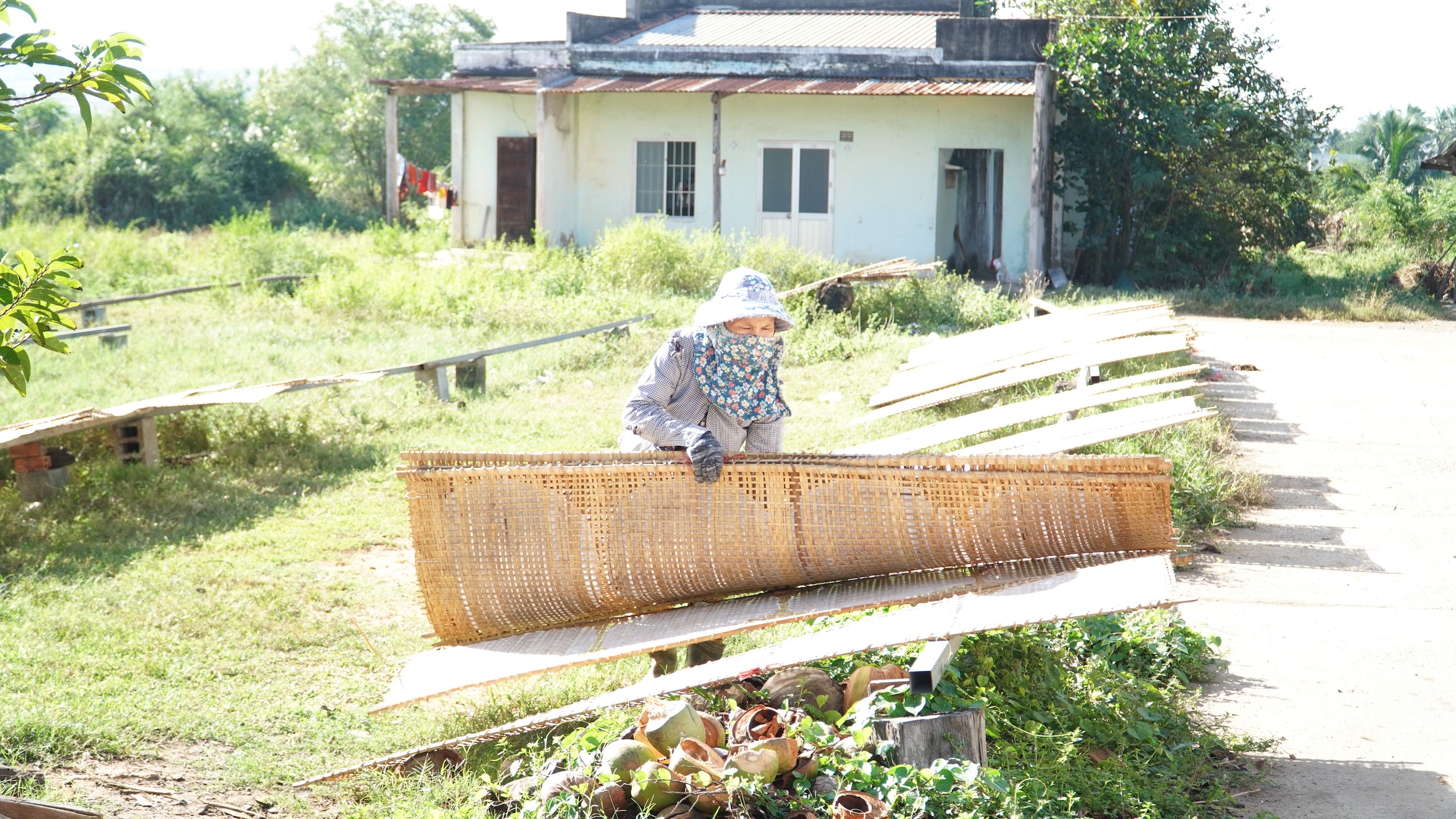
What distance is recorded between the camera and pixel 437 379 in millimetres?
9398

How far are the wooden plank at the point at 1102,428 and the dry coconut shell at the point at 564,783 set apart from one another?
3.05 m

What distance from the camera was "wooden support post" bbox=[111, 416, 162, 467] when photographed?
718 centimetres

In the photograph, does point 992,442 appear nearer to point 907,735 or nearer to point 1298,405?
point 907,735

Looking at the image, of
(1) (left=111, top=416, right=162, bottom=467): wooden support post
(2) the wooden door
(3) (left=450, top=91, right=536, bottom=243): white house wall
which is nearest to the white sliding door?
(2) the wooden door

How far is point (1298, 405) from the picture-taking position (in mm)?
9633

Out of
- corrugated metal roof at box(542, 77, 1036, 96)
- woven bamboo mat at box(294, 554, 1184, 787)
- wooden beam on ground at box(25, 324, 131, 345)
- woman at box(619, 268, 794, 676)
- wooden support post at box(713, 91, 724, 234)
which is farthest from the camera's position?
wooden support post at box(713, 91, 724, 234)

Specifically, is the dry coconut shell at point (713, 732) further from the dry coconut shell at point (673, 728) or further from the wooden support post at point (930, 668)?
the wooden support post at point (930, 668)

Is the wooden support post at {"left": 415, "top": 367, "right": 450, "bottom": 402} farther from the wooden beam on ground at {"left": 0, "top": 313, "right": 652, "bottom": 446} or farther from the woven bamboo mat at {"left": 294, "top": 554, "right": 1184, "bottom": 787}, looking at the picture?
the woven bamboo mat at {"left": 294, "top": 554, "right": 1184, "bottom": 787}

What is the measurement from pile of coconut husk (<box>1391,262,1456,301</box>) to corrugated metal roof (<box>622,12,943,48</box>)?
7.70 meters

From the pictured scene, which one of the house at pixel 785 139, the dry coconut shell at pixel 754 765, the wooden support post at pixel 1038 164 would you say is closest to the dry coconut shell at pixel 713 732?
the dry coconut shell at pixel 754 765

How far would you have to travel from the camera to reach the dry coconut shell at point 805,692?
11.9ft

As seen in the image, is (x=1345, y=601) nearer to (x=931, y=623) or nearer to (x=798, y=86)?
(x=931, y=623)

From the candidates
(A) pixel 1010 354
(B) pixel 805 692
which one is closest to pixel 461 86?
(A) pixel 1010 354

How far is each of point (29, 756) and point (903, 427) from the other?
18.6 feet
